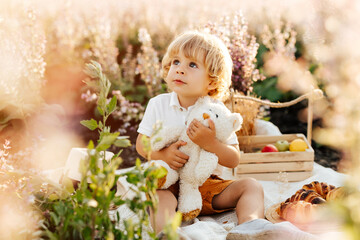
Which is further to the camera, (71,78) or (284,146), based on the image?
(71,78)

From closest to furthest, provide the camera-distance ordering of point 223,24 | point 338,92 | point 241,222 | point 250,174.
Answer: point 338,92 < point 241,222 < point 250,174 < point 223,24

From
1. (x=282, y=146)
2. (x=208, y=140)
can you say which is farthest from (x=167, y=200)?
(x=282, y=146)

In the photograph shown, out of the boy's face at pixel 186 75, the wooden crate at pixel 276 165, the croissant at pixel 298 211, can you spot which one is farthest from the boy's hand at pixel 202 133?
the wooden crate at pixel 276 165

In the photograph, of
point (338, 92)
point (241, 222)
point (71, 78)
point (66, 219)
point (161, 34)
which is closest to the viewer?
point (338, 92)

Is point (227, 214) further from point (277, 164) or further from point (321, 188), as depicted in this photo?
point (277, 164)

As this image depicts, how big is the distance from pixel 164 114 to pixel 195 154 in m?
0.36

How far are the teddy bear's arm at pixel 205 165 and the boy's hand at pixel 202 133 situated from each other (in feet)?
0.13

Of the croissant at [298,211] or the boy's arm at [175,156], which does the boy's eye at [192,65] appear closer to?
the boy's arm at [175,156]

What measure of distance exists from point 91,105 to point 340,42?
3.77 meters

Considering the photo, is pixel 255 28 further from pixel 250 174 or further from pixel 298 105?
pixel 250 174

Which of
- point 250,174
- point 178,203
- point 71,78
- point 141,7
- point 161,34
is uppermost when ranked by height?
point 141,7

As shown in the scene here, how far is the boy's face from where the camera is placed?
1.90 metres

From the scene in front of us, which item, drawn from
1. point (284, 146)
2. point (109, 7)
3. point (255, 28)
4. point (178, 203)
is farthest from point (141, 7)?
point (178, 203)

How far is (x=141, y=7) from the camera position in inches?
250
